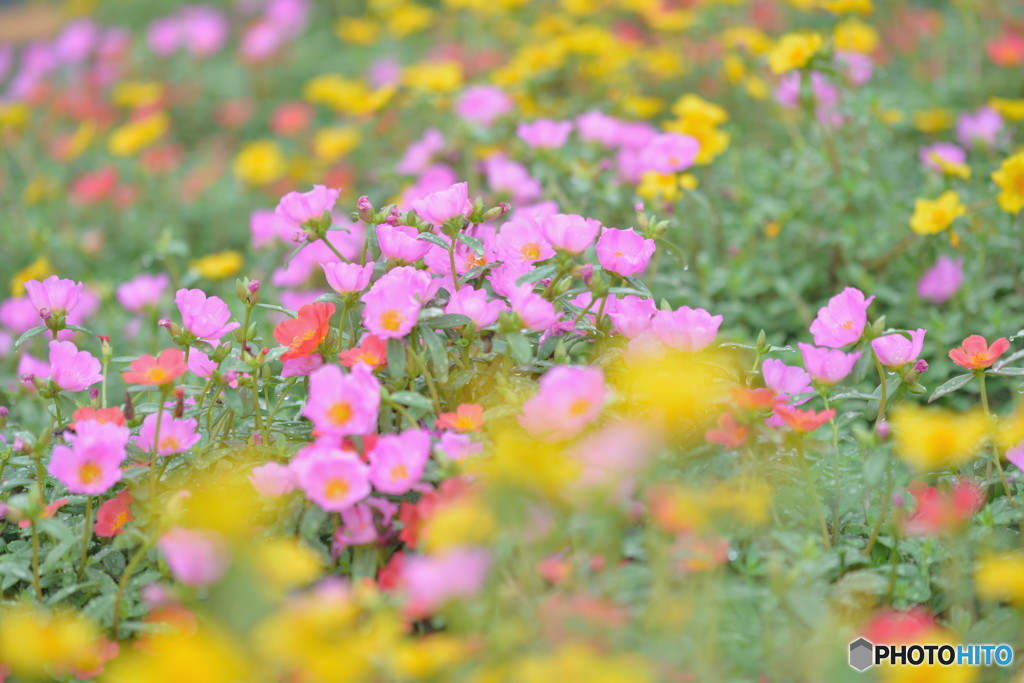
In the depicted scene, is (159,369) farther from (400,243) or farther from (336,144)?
(336,144)

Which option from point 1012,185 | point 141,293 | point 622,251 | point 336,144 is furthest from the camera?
point 336,144

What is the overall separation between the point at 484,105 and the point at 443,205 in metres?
1.47

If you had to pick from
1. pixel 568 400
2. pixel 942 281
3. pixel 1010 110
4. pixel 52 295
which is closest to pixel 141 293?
pixel 52 295

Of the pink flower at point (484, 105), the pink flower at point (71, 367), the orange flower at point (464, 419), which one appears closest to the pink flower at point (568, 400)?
the orange flower at point (464, 419)

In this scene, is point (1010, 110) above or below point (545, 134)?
below

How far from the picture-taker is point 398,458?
3.97 ft

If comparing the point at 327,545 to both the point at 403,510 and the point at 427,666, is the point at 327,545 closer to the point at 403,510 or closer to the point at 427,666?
the point at 403,510

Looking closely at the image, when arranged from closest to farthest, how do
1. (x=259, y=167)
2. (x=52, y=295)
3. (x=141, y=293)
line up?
(x=52, y=295)
(x=141, y=293)
(x=259, y=167)

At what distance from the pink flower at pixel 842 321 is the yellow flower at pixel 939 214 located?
26.2 inches

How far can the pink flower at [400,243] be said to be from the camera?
1.42 metres

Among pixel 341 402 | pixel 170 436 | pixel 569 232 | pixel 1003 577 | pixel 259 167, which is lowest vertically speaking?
pixel 259 167

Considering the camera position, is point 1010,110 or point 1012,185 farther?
point 1010,110

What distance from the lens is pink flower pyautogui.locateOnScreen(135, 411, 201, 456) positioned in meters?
1.37

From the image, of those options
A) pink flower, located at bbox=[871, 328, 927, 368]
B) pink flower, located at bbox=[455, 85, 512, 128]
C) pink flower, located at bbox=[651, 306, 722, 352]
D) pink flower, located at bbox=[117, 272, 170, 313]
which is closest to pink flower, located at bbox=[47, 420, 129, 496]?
pink flower, located at bbox=[651, 306, 722, 352]
